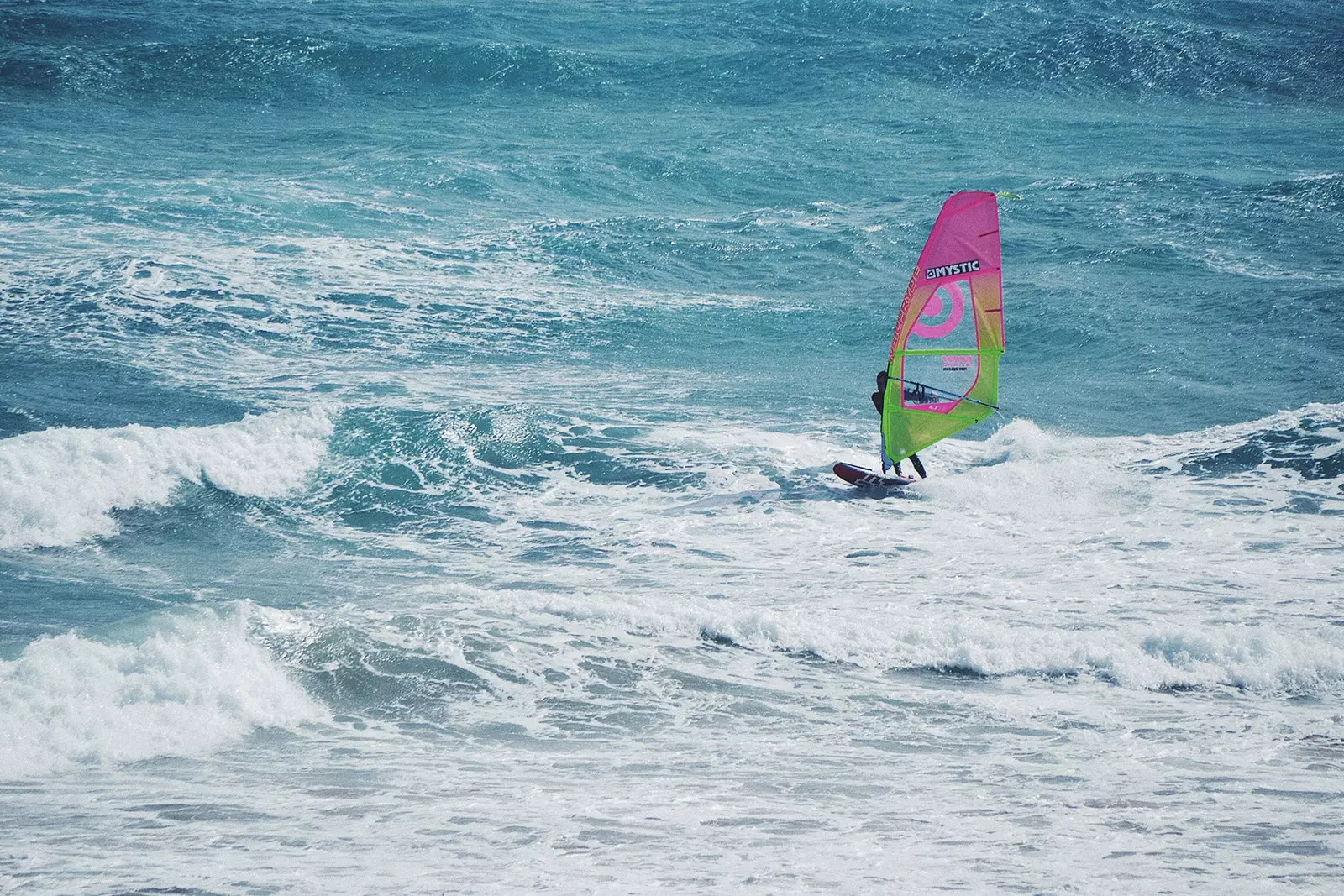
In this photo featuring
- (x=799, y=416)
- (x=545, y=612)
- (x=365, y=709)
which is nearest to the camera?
(x=365, y=709)

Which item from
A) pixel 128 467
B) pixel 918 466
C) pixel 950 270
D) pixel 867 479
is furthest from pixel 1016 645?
pixel 128 467

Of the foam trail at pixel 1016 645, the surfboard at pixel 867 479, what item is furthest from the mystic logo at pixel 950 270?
the foam trail at pixel 1016 645

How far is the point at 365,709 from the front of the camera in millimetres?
9203

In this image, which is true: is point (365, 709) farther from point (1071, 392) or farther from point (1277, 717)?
point (1071, 392)

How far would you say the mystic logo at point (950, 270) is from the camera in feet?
44.2

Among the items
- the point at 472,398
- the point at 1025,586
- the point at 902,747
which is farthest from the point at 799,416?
the point at 902,747

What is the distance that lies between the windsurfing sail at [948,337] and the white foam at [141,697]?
738cm

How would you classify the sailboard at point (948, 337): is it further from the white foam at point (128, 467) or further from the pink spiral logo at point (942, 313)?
the white foam at point (128, 467)

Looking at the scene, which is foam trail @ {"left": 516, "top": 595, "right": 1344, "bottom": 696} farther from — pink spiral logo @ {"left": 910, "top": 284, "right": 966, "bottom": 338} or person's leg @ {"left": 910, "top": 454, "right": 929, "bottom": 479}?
pink spiral logo @ {"left": 910, "top": 284, "right": 966, "bottom": 338}

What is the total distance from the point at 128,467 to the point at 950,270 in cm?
902

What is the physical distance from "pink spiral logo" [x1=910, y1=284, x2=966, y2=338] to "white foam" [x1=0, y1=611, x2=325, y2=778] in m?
7.84

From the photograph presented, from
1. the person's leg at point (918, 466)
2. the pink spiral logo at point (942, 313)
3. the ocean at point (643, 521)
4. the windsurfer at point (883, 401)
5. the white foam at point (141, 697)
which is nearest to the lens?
the ocean at point (643, 521)

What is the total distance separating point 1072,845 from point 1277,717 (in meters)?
2.77

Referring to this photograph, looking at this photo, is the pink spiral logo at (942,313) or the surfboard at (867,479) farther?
the surfboard at (867,479)
